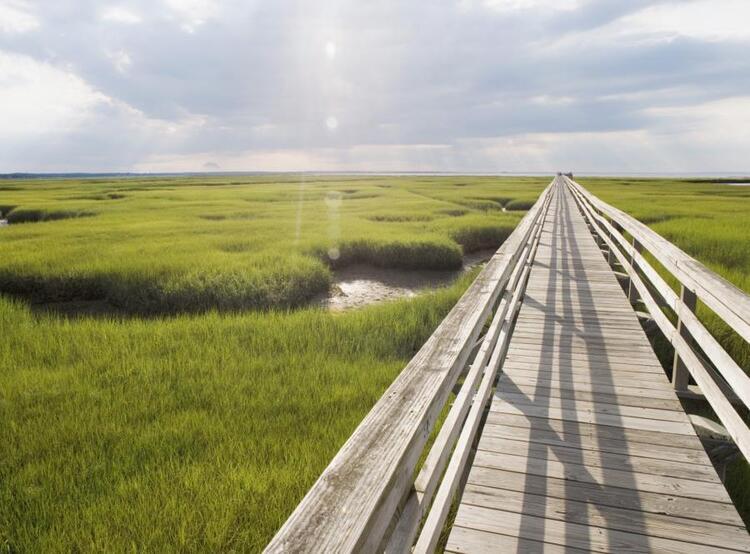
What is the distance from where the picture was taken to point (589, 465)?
2.68 m

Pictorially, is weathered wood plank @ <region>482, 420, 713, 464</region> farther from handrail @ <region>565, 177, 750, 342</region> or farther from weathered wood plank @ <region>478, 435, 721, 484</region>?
handrail @ <region>565, 177, 750, 342</region>

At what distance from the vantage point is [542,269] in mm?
8625

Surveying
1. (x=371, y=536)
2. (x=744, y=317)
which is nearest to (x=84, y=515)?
(x=371, y=536)

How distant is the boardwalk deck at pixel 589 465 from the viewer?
7.02 feet

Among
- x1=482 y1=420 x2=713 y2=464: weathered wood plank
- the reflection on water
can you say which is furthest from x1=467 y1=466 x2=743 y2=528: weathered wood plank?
the reflection on water

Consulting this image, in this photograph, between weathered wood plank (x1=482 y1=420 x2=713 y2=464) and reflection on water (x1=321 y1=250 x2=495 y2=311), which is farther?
reflection on water (x1=321 y1=250 x2=495 y2=311)

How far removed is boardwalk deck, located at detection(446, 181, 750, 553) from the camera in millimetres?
2141

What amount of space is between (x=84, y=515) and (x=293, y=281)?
6957mm

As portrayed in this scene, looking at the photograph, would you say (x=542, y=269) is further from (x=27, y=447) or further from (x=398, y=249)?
(x=27, y=447)

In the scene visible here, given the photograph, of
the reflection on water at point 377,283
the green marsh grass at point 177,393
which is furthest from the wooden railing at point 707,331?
the reflection on water at point 377,283

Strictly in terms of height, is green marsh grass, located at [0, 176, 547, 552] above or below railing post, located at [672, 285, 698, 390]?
below

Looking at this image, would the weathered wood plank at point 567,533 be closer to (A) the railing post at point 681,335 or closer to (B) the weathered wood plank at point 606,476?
(B) the weathered wood plank at point 606,476

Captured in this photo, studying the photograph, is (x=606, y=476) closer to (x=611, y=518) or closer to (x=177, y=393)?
(x=611, y=518)

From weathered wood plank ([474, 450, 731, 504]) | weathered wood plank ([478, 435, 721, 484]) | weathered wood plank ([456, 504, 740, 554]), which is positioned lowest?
weathered wood plank ([456, 504, 740, 554])
